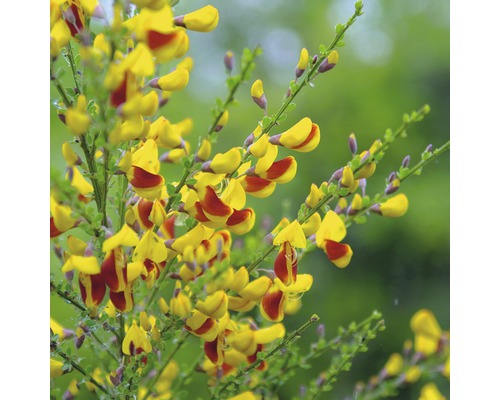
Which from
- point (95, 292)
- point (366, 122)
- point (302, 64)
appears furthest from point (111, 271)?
point (366, 122)

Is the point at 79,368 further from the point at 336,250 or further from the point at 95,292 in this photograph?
the point at 336,250

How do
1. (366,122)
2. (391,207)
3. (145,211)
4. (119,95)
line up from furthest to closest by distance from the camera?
(366,122) → (391,207) → (145,211) → (119,95)

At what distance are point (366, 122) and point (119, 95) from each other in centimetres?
120

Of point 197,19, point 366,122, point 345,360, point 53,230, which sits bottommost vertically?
point 345,360

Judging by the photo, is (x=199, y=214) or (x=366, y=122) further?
(x=366, y=122)

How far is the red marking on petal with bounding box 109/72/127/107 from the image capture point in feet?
1.65

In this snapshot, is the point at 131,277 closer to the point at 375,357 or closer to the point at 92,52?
the point at 92,52

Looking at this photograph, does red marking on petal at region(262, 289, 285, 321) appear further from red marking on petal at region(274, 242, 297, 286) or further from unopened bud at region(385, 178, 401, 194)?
unopened bud at region(385, 178, 401, 194)

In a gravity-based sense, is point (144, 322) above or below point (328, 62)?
below

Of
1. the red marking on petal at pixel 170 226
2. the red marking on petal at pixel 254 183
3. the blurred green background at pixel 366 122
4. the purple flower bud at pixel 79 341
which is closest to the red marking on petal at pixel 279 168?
the red marking on petal at pixel 254 183

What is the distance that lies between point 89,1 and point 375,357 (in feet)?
3.53

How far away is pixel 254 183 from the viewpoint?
2.06 feet

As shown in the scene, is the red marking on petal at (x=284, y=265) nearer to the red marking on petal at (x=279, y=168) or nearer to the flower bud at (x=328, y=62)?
the red marking on petal at (x=279, y=168)
